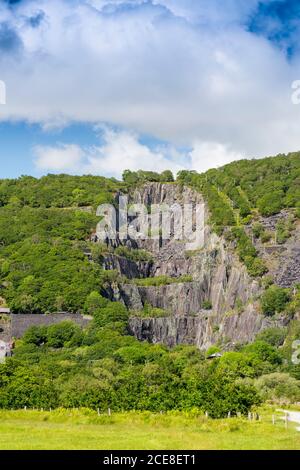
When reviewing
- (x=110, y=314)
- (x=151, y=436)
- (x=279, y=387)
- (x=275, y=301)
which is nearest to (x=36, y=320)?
(x=110, y=314)

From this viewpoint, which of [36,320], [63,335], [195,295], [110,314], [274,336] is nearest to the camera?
[63,335]

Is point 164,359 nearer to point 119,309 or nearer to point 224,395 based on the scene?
point 119,309

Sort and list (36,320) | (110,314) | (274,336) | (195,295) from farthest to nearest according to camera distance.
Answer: (195,295) → (110,314) → (36,320) → (274,336)

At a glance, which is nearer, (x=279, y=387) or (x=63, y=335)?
(x=279, y=387)

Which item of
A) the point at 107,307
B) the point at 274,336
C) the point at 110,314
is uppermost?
the point at 107,307

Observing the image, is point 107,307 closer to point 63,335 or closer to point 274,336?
point 63,335

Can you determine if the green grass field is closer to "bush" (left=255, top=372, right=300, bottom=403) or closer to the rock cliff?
"bush" (left=255, top=372, right=300, bottom=403)

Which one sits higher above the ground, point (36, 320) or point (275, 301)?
point (275, 301)

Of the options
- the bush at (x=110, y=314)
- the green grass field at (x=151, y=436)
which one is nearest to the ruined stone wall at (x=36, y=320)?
the bush at (x=110, y=314)

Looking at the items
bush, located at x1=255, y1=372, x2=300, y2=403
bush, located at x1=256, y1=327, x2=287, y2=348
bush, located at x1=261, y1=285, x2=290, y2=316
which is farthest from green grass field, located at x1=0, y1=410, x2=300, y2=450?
bush, located at x1=261, y1=285, x2=290, y2=316
